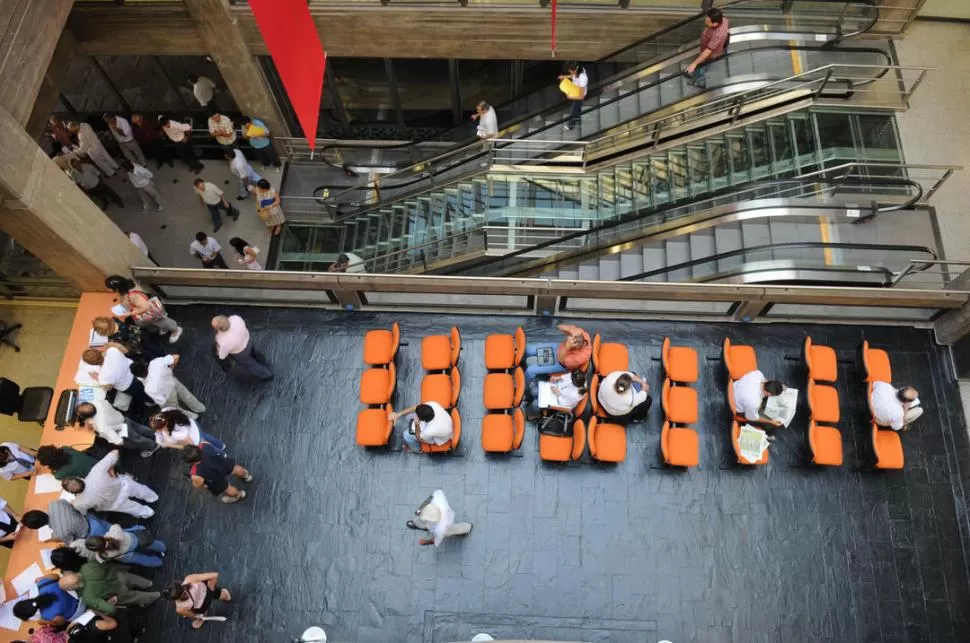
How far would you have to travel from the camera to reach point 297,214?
1235 cm

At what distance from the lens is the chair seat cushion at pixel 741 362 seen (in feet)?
27.1

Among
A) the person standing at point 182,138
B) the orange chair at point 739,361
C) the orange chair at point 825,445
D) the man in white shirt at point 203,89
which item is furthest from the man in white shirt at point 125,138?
the orange chair at point 825,445

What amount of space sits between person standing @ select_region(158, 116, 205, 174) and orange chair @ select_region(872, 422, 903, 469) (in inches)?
420

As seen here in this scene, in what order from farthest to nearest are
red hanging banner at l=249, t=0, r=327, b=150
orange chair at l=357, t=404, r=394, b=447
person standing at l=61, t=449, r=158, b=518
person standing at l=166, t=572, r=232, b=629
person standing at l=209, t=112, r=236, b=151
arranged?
person standing at l=209, t=112, r=236, b=151
orange chair at l=357, t=404, r=394, b=447
person standing at l=61, t=449, r=158, b=518
person standing at l=166, t=572, r=232, b=629
red hanging banner at l=249, t=0, r=327, b=150

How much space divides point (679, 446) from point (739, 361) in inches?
49.8

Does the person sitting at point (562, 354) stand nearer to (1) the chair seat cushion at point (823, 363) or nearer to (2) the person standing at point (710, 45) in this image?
(1) the chair seat cushion at point (823, 363)

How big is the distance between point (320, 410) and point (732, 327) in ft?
17.4

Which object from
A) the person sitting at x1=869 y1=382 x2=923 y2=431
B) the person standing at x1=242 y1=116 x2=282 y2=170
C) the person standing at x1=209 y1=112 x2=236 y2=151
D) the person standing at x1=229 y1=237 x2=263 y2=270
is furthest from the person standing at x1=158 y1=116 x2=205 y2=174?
the person sitting at x1=869 y1=382 x2=923 y2=431

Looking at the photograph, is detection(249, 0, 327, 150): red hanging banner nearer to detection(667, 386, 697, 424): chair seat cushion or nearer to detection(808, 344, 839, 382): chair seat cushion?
detection(667, 386, 697, 424): chair seat cushion

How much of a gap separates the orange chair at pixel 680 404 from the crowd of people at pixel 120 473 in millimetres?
4911

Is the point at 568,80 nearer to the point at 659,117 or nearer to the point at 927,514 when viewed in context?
the point at 659,117

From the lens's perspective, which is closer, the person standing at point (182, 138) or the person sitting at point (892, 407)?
the person sitting at point (892, 407)

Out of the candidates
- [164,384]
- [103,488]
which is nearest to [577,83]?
[164,384]

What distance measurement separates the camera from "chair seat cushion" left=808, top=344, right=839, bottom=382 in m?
8.26
